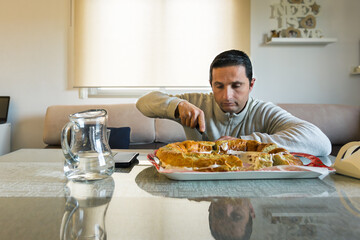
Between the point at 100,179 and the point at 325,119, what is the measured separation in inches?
98.8

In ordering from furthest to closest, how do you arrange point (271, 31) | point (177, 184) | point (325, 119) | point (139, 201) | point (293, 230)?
point (271, 31), point (325, 119), point (177, 184), point (139, 201), point (293, 230)

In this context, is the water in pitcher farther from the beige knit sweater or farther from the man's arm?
the beige knit sweater

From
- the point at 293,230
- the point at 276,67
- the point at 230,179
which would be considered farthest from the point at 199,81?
the point at 293,230

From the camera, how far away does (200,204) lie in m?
0.44

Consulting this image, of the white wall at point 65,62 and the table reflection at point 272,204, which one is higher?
the white wall at point 65,62

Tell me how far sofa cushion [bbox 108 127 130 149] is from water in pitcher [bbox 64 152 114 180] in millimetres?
1704

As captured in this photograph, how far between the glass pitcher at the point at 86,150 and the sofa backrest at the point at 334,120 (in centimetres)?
237

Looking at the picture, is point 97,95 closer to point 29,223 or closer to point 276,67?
point 276,67

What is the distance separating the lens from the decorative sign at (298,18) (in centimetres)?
305

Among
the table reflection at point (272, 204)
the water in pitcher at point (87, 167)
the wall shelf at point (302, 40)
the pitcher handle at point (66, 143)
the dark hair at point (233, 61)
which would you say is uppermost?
the wall shelf at point (302, 40)

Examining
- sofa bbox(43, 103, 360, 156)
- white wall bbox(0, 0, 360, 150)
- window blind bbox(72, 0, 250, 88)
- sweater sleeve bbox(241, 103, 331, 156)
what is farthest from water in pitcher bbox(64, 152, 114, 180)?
white wall bbox(0, 0, 360, 150)

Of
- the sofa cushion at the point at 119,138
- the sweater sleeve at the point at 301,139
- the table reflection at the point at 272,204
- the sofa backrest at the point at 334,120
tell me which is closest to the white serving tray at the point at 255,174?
the table reflection at the point at 272,204

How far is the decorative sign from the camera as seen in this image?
3.05 m

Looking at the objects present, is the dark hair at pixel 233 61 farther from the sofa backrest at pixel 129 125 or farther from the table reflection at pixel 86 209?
the sofa backrest at pixel 129 125
